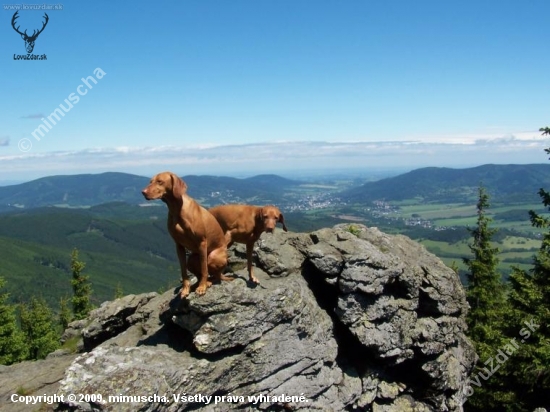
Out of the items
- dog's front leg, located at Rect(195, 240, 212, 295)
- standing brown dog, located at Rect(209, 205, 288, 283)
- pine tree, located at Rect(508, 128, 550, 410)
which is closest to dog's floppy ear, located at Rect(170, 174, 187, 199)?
dog's front leg, located at Rect(195, 240, 212, 295)

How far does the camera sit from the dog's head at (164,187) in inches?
410

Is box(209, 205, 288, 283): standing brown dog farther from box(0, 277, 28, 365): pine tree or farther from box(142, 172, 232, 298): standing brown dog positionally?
box(0, 277, 28, 365): pine tree

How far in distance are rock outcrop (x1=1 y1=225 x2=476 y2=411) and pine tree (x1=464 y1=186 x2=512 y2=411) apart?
3404 mm

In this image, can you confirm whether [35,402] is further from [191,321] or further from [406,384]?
[406,384]

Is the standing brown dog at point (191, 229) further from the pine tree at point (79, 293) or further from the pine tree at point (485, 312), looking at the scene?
the pine tree at point (79, 293)

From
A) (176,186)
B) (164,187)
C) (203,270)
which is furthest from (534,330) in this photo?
(164,187)

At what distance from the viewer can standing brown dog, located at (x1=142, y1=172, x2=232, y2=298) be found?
35.3 feet

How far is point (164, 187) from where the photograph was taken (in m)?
10.7

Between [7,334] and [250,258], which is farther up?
[250,258]

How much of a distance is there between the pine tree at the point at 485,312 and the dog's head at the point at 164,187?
19315 mm

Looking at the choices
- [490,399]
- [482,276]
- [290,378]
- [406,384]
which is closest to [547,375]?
[490,399]

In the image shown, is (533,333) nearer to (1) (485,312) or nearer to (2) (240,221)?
(1) (485,312)

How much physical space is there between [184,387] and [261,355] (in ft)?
9.51

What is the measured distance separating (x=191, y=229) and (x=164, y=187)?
1529mm
